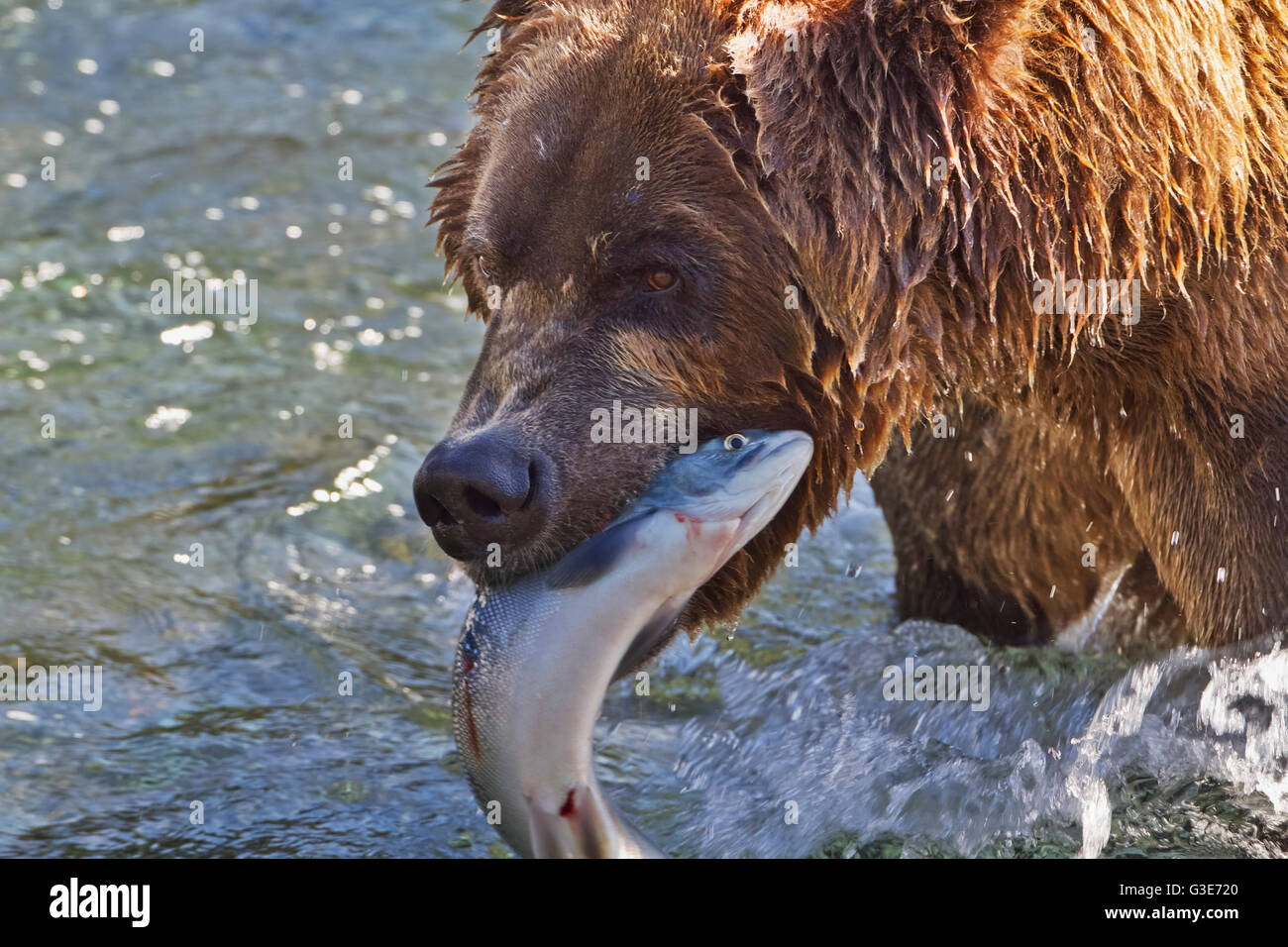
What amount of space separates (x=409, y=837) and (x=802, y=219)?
166cm

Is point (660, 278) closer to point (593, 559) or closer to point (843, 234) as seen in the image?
point (843, 234)

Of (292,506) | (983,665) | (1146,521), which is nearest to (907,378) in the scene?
(1146,521)

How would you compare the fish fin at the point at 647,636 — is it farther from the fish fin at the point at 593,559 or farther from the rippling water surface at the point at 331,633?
the rippling water surface at the point at 331,633

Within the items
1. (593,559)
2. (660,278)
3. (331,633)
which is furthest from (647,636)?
(331,633)

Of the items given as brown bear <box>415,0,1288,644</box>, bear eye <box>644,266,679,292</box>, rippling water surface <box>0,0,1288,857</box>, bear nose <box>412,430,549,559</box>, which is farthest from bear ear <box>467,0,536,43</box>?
rippling water surface <box>0,0,1288,857</box>

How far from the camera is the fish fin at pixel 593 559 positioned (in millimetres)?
2865

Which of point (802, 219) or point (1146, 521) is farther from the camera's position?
point (1146, 521)

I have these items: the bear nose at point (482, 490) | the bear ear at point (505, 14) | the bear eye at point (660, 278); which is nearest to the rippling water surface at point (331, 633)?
the bear nose at point (482, 490)

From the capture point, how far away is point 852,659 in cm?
451

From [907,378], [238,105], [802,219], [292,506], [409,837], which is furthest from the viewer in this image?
[238,105]

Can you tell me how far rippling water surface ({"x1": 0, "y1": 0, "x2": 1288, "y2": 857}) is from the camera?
3.76 metres

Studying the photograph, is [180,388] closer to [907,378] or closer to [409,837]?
[409,837]

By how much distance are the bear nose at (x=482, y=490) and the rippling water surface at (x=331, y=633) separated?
809mm
